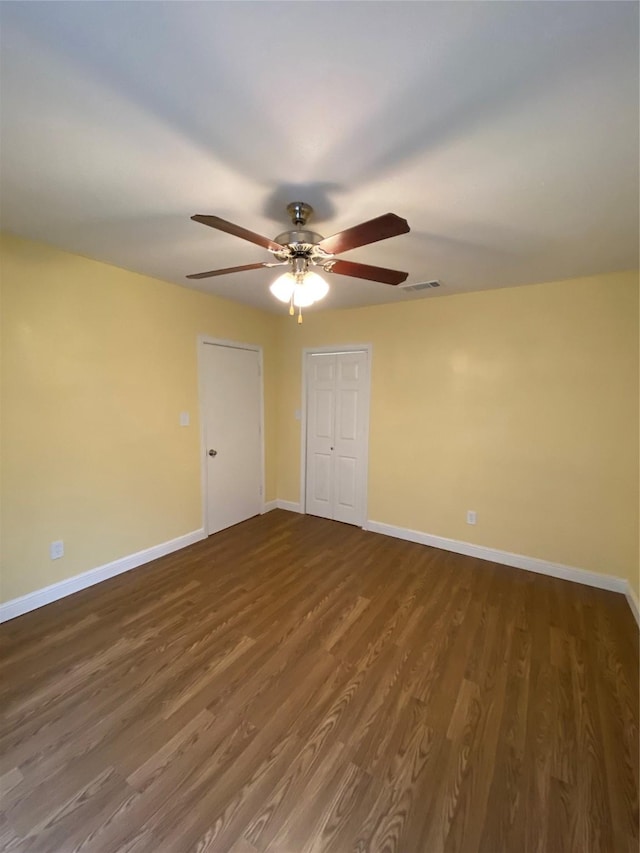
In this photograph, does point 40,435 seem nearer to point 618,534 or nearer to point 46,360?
point 46,360

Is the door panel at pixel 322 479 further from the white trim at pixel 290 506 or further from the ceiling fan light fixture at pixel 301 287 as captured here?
the ceiling fan light fixture at pixel 301 287

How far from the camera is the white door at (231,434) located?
144 inches

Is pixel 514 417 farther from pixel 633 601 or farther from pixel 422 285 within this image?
pixel 633 601

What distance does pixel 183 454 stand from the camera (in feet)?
11.2

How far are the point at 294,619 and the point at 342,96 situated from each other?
273cm

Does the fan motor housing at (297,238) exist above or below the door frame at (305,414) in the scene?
above

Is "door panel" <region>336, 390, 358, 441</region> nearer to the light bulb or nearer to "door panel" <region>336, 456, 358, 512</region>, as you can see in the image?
"door panel" <region>336, 456, 358, 512</region>

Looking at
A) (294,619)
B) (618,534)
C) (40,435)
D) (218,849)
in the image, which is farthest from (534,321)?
(40,435)

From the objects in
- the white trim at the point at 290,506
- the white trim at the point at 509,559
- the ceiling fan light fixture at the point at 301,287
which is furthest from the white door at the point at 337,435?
the ceiling fan light fixture at the point at 301,287

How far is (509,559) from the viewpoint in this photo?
126 inches

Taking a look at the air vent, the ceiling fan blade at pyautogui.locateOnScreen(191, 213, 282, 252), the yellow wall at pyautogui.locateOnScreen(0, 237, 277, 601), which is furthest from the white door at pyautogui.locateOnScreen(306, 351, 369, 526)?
the ceiling fan blade at pyautogui.locateOnScreen(191, 213, 282, 252)

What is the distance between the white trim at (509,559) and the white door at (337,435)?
44 cm

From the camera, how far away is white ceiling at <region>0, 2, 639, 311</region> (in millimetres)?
906

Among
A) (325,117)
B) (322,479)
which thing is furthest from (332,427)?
(325,117)
